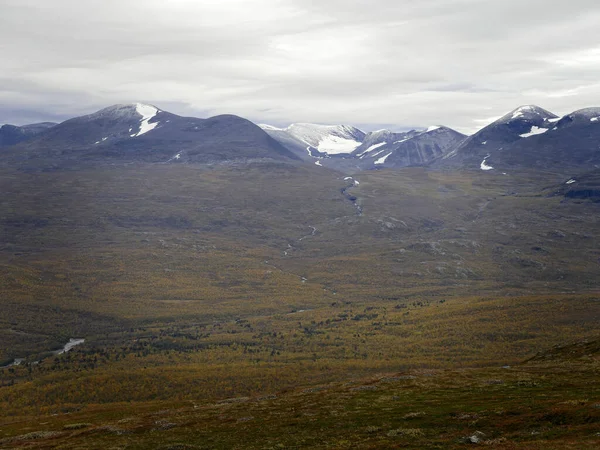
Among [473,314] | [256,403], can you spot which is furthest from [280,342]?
[256,403]

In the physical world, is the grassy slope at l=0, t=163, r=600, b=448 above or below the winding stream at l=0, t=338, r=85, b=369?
above

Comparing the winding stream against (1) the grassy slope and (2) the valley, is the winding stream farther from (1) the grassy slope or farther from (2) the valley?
(1) the grassy slope

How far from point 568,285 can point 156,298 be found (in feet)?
419

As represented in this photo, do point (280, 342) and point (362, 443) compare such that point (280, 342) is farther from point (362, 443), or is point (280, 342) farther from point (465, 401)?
point (362, 443)

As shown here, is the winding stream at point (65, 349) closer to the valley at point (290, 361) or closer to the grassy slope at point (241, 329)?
the valley at point (290, 361)

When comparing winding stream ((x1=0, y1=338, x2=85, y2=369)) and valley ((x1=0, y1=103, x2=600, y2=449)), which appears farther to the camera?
winding stream ((x1=0, y1=338, x2=85, y2=369))

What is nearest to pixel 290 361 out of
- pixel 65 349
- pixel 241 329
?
pixel 241 329

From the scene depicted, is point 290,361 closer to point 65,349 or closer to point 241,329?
point 241,329

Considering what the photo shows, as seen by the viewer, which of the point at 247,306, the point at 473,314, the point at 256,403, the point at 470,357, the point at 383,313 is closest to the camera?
the point at 256,403

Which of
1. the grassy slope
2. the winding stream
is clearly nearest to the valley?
the grassy slope

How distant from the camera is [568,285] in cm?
18375

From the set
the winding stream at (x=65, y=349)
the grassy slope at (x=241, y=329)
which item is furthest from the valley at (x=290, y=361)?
the winding stream at (x=65, y=349)

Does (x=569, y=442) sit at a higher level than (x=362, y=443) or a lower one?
higher

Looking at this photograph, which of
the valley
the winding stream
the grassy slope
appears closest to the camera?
the valley
